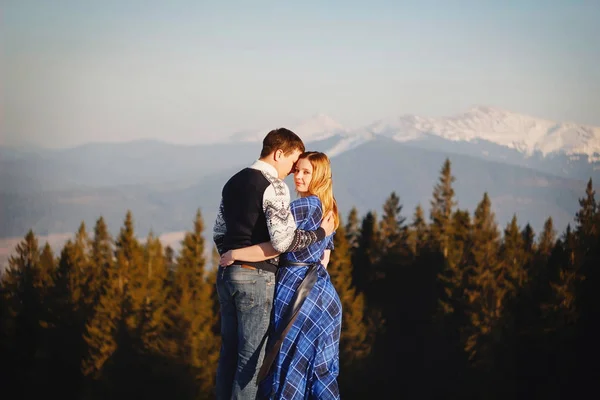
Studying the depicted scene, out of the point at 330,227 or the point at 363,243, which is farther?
the point at 363,243

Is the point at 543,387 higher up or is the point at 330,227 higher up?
the point at 330,227

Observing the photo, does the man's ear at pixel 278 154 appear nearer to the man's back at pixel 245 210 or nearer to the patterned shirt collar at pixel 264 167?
the patterned shirt collar at pixel 264 167

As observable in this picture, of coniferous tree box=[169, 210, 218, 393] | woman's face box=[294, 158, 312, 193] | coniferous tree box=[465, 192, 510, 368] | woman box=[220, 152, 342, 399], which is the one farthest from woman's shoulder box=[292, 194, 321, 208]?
coniferous tree box=[465, 192, 510, 368]

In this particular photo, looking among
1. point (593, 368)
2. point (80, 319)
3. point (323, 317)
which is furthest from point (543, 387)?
point (323, 317)

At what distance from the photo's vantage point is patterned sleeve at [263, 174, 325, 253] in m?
7.85

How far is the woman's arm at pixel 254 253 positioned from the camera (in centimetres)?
802

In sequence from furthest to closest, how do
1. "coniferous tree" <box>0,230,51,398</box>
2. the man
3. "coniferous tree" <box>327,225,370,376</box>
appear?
"coniferous tree" <box>0,230,51,398</box> → "coniferous tree" <box>327,225,370,376</box> → the man

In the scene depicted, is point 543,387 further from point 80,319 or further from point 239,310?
point 239,310

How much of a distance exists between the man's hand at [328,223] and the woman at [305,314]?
56 mm

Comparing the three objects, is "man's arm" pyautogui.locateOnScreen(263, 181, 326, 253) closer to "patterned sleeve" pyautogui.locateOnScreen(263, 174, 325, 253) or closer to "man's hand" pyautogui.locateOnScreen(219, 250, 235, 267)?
"patterned sleeve" pyautogui.locateOnScreen(263, 174, 325, 253)

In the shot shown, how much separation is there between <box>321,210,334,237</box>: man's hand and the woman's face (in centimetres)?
35

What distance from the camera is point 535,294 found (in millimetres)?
57875

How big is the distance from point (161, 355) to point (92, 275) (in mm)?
11185

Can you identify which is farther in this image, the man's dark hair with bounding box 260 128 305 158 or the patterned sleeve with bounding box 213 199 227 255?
the patterned sleeve with bounding box 213 199 227 255
